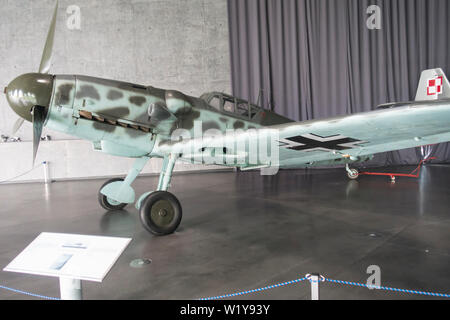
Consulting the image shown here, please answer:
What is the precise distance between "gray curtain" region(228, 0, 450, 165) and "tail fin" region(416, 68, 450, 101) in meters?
1.38

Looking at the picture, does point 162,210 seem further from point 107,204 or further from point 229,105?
point 229,105

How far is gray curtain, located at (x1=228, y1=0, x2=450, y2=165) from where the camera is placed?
10.4m

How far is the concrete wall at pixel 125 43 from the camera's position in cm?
1016

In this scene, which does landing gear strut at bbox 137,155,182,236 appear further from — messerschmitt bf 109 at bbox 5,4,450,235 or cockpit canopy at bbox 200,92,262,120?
cockpit canopy at bbox 200,92,262,120

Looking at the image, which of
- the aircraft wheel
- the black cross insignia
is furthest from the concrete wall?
the black cross insignia

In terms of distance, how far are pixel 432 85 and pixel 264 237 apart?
766 centimetres

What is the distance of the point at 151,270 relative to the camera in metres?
3.00

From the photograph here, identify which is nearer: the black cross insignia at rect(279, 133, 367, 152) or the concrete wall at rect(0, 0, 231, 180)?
the black cross insignia at rect(279, 133, 367, 152)

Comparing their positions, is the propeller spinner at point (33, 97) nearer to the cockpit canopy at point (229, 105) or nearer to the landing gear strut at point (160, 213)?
the landing gear strut at point (160, 213)

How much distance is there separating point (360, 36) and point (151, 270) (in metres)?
10.2

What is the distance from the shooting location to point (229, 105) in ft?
16.5

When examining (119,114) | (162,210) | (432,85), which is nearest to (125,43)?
(119,114)

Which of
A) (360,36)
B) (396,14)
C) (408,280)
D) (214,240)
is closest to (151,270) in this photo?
(214,240)

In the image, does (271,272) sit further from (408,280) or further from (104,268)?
(104,268)
